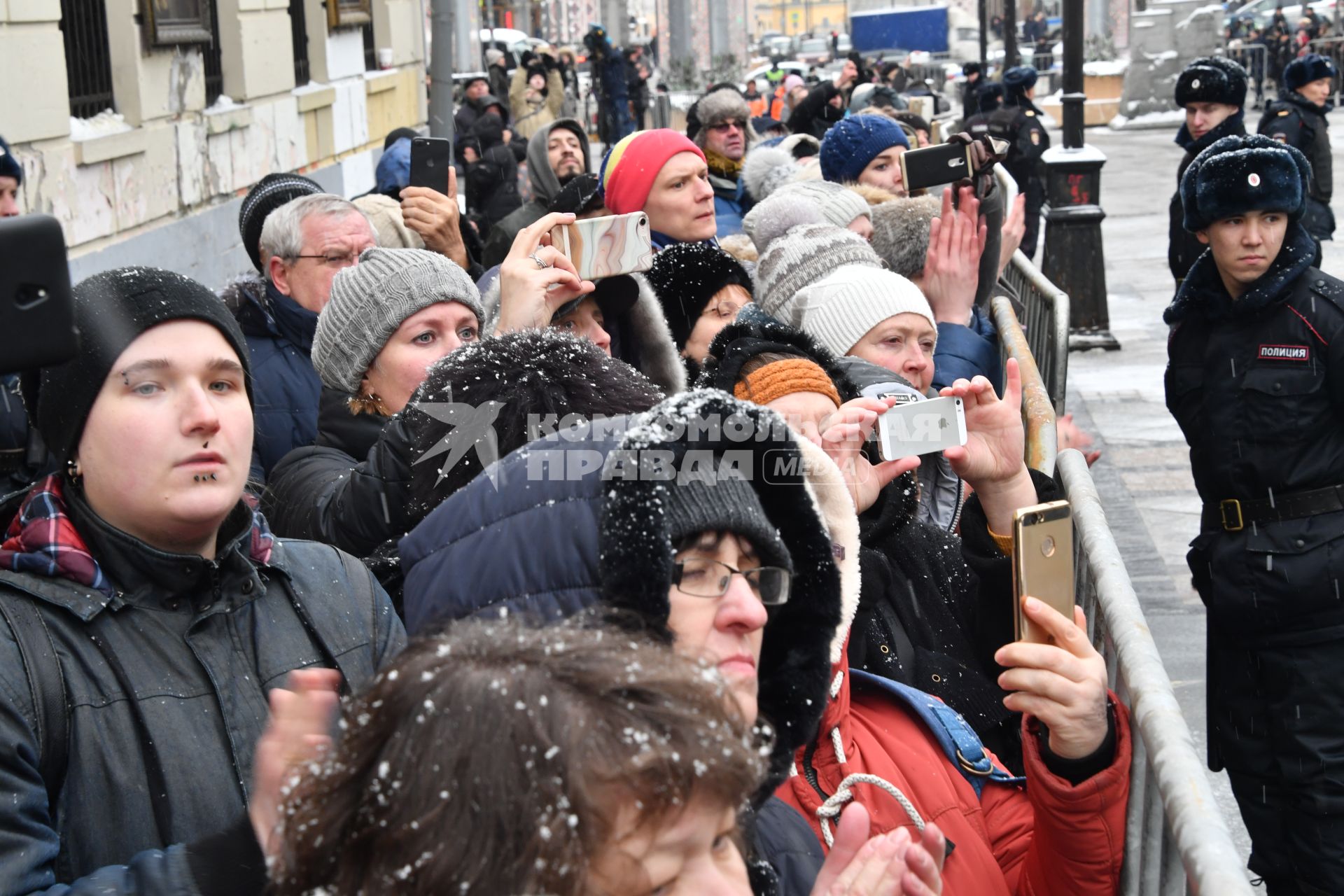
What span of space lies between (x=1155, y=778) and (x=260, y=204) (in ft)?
13.0

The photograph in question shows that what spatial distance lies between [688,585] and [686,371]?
250 cm

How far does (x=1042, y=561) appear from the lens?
2.17 m

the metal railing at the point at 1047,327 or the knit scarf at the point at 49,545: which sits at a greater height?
the knit scarf at the point at 49,545

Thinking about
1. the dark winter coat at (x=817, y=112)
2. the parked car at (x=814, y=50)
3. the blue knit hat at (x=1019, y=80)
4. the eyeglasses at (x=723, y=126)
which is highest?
the parked car at (x=814, y=50)

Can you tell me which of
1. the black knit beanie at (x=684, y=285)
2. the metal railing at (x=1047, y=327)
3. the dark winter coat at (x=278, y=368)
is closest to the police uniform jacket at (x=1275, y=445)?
the metal railing at (x=1047, y=327)

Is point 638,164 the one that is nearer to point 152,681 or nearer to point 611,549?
point 152,681

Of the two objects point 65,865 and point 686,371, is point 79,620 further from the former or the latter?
point 686,371

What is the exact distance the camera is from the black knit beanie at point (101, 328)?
2.05 meters

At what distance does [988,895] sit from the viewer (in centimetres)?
221

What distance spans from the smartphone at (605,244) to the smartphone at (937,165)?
2344 millimetres

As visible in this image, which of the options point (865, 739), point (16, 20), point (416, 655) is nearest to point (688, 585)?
point (416, 655)

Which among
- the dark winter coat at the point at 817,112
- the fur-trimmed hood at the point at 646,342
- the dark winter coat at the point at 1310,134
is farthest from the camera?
the dark winter coat at the point at 817,112

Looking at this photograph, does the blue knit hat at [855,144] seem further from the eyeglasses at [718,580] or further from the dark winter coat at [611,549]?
the eyeglasses at [718,580]

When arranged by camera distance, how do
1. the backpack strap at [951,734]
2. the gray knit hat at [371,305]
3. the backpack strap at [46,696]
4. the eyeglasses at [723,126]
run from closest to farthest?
1. the backpack strap at [46,696]
2. the backpack strap at [951,734]
3. the gray knit hat at [371,305]
4. the eyeglasses at [723,126]
